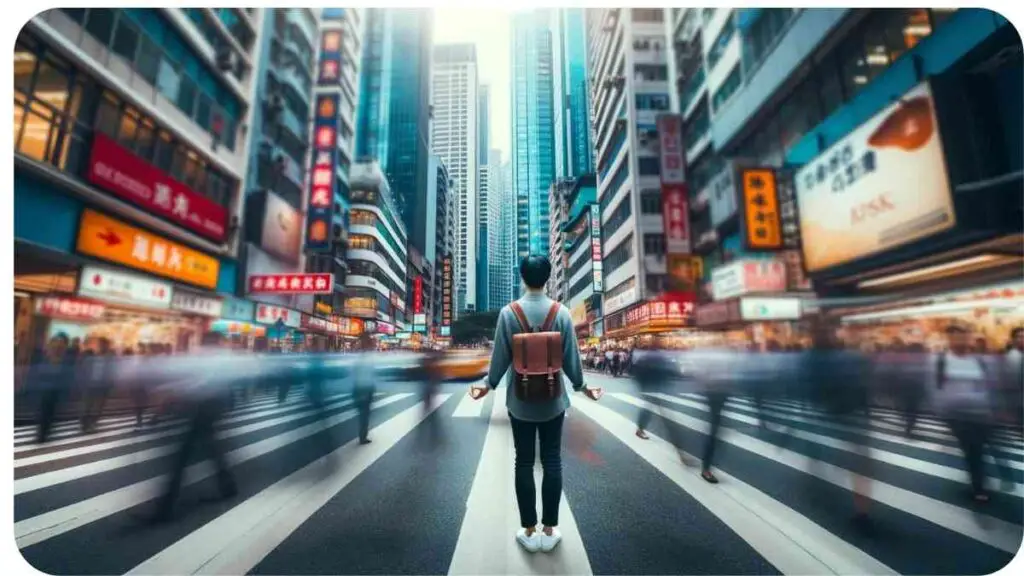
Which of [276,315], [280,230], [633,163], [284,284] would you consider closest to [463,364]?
[284,284]

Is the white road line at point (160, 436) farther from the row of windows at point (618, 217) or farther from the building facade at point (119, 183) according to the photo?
the row of windows at point (618, 217)

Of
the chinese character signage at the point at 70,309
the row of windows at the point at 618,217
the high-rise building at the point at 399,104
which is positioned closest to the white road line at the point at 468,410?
the high-rise building at the point at 399,104

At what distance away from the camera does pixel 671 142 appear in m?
7.86

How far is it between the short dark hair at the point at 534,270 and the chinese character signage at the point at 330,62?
49.9 ft

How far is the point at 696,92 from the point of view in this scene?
14.9 m

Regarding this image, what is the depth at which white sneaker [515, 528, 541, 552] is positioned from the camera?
1.89 m

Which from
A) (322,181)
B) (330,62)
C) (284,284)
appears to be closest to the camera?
(284,284)

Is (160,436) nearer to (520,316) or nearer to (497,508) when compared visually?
(497,508)

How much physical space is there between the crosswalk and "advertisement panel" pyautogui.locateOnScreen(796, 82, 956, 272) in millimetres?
3283

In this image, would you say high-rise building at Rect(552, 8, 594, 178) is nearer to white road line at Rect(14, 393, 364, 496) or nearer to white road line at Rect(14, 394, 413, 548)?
white road line at Rect(14, 394, 413, 548)

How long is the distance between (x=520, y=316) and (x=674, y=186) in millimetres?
7640

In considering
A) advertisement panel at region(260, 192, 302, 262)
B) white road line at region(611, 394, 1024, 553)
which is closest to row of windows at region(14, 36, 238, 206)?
advertisement panel at region(260, 192, 302, 262)

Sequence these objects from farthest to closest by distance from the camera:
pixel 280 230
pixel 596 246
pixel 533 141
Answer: pixel 596 246 < pixel 280 230 < pixel 533 141

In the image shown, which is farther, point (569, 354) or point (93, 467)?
point (93, 467)
